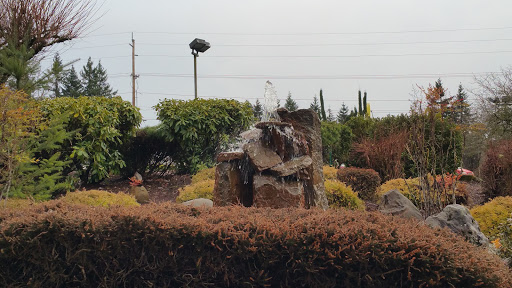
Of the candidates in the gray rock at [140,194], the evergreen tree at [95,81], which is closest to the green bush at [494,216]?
the gray rock at [140,194]

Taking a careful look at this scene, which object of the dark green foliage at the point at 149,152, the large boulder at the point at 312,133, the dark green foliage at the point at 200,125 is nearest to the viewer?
the large boulder at the point at 312,133

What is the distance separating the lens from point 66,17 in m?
8.30

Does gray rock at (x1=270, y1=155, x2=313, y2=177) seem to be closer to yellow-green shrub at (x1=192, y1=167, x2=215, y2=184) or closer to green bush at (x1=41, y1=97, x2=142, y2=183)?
yellow-green shrub at (x1=192, y1=167, x2=215, y2=184)

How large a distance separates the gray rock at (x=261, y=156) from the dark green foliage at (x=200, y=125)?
5.52m

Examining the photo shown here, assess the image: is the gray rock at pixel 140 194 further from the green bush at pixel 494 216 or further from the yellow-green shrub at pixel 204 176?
the green bush at pixel 494 216

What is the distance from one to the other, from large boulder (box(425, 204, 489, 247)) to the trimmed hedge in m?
1.51

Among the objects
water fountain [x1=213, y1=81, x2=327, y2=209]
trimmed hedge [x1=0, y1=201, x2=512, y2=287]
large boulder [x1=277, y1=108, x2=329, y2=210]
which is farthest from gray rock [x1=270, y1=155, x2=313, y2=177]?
trimmed hedge [x1=0, y1=201, x2=512, y2=287]

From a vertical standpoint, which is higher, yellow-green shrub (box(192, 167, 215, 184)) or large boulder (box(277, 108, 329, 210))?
large boulder (box(277, 108, 329, 210))

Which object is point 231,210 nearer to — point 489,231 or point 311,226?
point 311,226

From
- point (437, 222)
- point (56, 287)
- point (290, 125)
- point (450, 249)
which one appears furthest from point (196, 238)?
point (437, 222)

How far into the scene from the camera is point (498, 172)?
810 cm

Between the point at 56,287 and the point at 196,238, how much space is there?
1.16m

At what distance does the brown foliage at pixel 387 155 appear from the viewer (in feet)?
35.0

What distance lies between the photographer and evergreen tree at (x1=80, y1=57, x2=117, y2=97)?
40213mm
